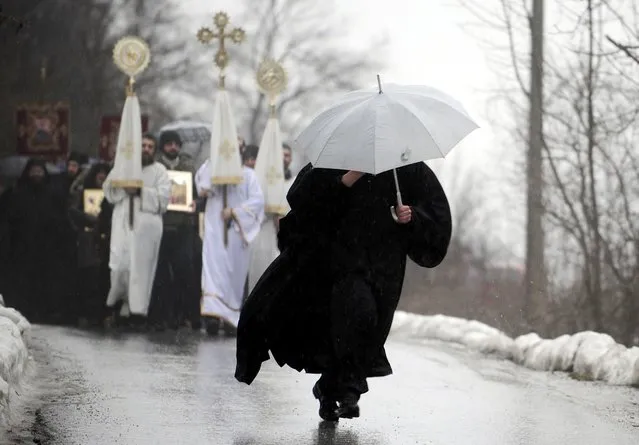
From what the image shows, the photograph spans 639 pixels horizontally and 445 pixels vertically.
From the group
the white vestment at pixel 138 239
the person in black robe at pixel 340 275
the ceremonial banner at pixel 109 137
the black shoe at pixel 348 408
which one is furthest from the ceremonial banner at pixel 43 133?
the black shoe at pixel 348 408

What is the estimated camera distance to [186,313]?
19.2 metres

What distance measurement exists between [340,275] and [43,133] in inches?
463

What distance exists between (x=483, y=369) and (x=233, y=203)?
528 centimetres

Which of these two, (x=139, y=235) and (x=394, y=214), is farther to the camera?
(x=139, y=235)

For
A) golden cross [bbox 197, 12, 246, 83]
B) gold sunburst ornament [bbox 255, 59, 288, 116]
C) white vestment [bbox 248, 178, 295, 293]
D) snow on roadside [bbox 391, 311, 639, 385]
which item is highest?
golden cross [bbox 197, 12, 246, 83]

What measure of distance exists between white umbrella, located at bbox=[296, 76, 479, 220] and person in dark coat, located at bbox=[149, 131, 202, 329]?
31.6 ft

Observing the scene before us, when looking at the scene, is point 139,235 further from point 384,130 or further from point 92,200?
→ point 384,130

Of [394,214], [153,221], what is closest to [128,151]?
[153,221]

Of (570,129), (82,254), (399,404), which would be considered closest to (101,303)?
(82,254)

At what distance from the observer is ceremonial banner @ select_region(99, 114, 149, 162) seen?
19.8m

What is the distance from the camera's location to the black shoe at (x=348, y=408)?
30.3ft

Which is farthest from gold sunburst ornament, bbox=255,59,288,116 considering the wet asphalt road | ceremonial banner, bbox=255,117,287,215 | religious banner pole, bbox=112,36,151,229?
the wet asphalt road

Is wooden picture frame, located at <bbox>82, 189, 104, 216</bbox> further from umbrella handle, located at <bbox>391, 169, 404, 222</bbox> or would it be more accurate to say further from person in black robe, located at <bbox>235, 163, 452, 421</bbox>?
umbrella handle, located at <bbox>391, 169, 404, 222</bbox>

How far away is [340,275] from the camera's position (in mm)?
9625
